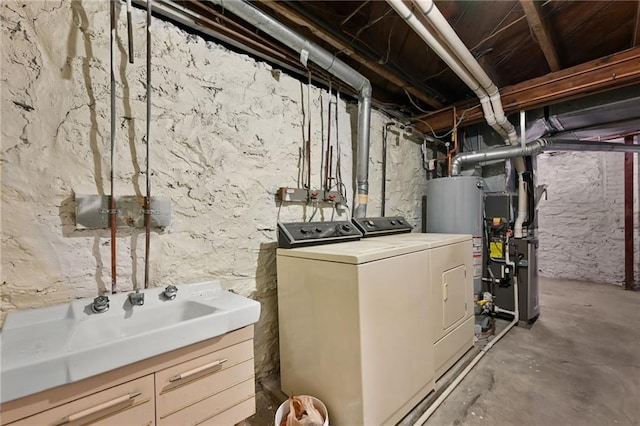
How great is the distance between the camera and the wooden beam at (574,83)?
192cm

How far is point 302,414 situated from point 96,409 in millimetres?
853

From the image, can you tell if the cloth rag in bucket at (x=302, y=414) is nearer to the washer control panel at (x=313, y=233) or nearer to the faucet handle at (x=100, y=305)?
the washer control panel at (x=313, y=233)

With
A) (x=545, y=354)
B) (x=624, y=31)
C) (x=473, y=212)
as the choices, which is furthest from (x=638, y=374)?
(x=624, y=31)

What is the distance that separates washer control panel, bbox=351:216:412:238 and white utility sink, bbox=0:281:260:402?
45.2 inches

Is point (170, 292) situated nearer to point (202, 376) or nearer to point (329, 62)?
point (202, 376)

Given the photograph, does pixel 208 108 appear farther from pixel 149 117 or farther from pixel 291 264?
pixel 291 264

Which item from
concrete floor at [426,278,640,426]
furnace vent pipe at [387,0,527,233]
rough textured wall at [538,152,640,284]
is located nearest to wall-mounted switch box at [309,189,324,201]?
furnace vent pipe at [387,0,527,233]

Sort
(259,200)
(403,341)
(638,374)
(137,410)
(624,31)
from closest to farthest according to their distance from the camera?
1. (137,410)
2. (403,341)
3. (259,200)
4. (638,374)
5. (624,31)

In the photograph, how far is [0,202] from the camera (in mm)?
1052

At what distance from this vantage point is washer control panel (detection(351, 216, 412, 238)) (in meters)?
2.17

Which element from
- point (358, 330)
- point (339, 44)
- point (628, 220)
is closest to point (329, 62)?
point (339, 44)

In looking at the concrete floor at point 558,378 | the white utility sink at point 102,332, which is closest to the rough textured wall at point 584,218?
the concrete floor at point 558,378

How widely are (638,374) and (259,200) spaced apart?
297cm

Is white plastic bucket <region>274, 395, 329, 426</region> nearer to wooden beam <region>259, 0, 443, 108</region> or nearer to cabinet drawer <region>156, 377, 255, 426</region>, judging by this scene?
cabinet drawer <region>156, 377, 255, 426</region>
